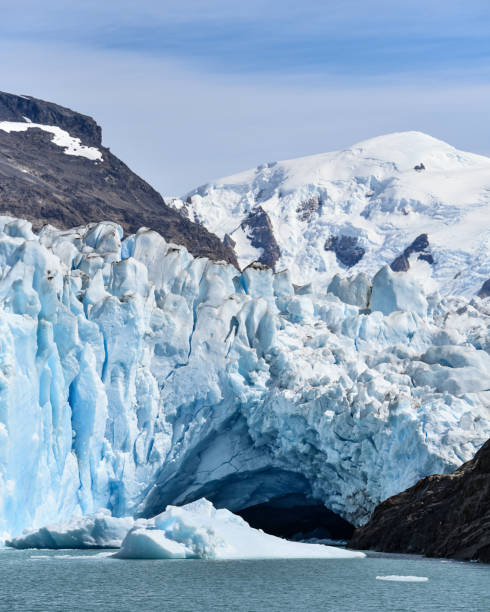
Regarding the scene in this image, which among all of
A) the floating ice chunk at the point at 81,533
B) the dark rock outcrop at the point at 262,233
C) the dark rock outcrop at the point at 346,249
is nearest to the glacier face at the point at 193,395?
the floating ice chunk at the point at 81,533

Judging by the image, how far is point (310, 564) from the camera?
3584cm

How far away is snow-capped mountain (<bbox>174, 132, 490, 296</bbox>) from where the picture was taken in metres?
130

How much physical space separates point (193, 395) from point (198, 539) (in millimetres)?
12833

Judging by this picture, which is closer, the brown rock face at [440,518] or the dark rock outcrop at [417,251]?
the brown rock face at [440,518]

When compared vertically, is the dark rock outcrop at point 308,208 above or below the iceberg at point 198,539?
above

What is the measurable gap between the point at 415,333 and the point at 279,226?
3735 inches

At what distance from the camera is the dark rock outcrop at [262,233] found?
142500 millimetres

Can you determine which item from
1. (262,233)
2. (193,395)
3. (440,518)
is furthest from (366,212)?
(440,518)

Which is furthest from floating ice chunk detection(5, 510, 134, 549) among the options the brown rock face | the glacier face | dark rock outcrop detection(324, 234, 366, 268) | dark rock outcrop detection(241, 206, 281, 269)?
dark rock outcrop detection(241, 206, 281, 269)

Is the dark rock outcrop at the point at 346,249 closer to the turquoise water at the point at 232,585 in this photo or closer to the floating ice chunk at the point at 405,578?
the turquoise water at the point at 232,585

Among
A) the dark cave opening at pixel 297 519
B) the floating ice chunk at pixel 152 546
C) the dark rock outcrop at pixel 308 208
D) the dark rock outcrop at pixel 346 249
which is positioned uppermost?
the dark rock outcrop at pixel 308 208

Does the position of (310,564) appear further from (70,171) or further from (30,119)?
(30,119)

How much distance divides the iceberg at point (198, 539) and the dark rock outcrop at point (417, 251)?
9425 centimetres

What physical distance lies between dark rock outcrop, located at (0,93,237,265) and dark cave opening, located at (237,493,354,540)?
42453mm
